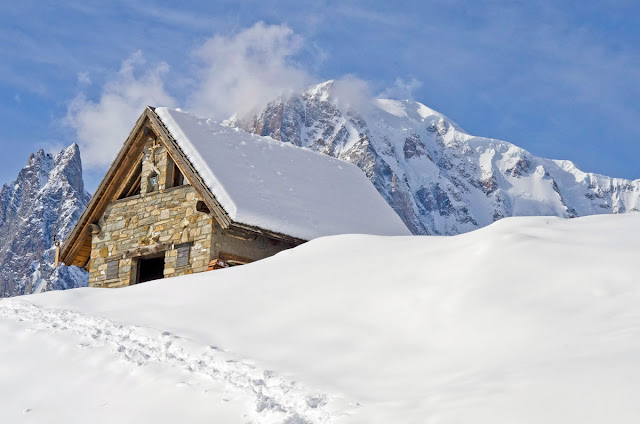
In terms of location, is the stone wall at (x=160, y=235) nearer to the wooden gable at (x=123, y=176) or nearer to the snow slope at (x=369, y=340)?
the wooden gable at (x=123, y=176)

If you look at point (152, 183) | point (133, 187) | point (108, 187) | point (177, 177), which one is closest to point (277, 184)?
point (177, 177)

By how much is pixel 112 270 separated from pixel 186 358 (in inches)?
422

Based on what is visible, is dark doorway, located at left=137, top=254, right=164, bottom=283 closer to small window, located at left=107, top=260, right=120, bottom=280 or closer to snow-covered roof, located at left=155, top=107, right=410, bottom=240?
small window, located at left=107, top=260, right=120, bottom=280

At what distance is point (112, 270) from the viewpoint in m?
20.1

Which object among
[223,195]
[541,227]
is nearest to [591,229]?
[541,227]

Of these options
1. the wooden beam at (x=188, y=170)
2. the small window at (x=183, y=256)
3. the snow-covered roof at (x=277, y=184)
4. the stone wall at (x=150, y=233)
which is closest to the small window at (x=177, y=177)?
the wooden beam at (x=188, y=170)

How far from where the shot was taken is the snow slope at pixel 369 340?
25.5 feet

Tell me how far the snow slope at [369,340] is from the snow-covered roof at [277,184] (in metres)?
5.17

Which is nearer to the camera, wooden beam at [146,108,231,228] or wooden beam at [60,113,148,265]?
wooden beam at [146,108,231,228]

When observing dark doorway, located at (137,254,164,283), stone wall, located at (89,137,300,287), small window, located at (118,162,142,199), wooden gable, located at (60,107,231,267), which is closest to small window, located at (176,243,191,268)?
stone wall, located at (89,137,300,287)

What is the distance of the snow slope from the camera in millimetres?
7766

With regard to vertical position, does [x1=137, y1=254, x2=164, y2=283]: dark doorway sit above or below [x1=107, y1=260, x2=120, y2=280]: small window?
above

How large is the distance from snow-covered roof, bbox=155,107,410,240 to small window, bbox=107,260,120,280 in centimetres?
281

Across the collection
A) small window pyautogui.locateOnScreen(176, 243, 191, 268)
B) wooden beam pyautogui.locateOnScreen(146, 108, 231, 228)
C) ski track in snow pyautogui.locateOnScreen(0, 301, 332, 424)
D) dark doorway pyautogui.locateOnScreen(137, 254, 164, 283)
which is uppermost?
wooden beam pyautogui.locateOnScreen(146, 108, 231, 228)
